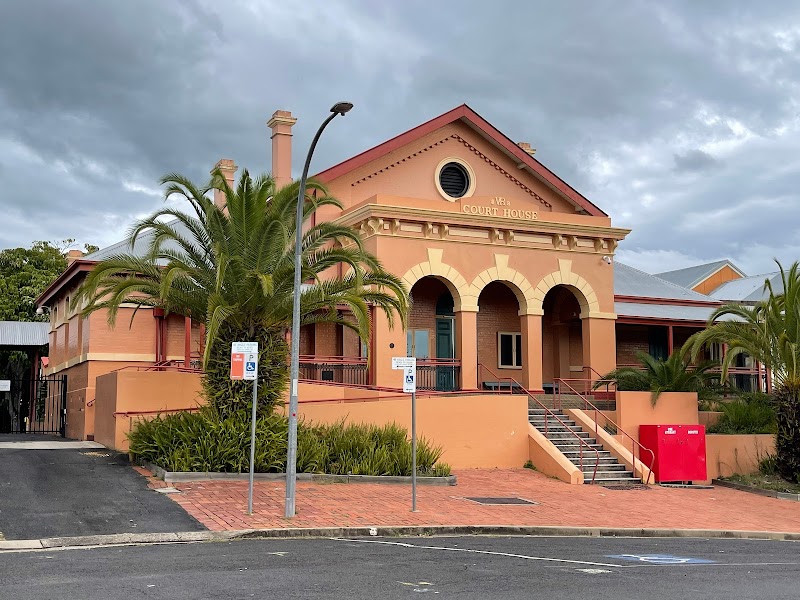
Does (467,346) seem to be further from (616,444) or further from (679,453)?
(679,453)

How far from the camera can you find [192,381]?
2258 cm

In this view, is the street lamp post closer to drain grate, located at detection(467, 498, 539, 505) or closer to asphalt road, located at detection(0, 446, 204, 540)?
asphalt road, located at detection(0, 446, 204, 540)

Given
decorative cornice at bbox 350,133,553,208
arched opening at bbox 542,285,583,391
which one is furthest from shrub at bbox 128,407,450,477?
arched opening at bbox 542,285,583,391

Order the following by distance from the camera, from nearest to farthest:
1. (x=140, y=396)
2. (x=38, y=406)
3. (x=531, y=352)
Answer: (x=140, y=396)
(x=531, y=352)
(x=38, y=406)

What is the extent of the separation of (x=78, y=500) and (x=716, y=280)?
40.6 meters

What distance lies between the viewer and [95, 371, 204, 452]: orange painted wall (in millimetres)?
21719

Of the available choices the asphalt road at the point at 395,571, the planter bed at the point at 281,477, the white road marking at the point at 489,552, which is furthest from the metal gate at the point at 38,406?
the asphalt road at the point at 395,571

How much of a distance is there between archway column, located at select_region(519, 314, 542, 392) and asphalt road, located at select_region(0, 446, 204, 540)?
40.6 feet

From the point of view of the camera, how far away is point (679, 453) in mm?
23328

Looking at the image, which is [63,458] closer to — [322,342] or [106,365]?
[106,365]

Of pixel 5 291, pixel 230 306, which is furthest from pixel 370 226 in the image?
pixel 5 291

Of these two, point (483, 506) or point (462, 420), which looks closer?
point (483, 506)

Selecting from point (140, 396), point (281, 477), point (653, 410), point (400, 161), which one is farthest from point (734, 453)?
point (140, 396)

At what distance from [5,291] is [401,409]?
104 feet
